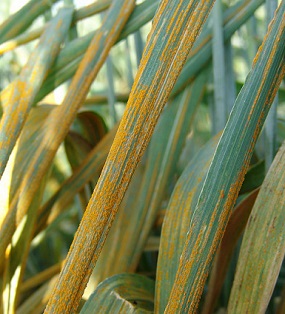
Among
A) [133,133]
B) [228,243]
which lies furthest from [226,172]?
[228,243]

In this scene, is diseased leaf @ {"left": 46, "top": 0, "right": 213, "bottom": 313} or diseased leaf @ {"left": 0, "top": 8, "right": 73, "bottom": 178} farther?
diseased leaf @ {"left": 0, "top": 8, "right": 73, "bottom": 178}

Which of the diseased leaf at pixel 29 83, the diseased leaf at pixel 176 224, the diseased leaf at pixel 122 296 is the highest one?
the diseased leaf at pixel 29 83

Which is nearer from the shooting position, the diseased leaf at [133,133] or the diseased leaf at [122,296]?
the diseased leaf at [133,133]

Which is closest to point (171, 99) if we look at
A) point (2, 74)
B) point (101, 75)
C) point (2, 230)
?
point (2, 230)

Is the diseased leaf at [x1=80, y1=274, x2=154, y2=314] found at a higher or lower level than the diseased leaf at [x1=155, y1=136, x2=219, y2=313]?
lower

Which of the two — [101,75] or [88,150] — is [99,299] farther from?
[101,75]

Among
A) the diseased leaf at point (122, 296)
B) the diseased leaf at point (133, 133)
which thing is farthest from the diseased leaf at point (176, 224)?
the diseased leaf at point (133, 133)

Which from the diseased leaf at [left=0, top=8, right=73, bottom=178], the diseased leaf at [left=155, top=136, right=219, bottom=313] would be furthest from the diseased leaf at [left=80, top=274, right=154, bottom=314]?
the diseased leaf at [left=0, top=8, right=73, bottom=178]

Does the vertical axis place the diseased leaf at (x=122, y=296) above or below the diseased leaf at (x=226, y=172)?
below

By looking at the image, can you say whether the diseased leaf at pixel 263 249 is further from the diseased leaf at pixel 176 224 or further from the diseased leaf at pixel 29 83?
the diseased leaf at pixel 29 83

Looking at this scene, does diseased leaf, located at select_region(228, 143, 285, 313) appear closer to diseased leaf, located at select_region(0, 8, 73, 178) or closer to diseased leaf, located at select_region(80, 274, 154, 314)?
diseased leaf, located at select_region(80, 274, 154, 314)

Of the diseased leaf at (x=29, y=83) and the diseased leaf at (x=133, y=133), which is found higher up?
the diseased leaf at (x=29, y=83)

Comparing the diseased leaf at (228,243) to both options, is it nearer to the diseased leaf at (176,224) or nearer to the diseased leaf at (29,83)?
the diseased leaf at (176,224)
